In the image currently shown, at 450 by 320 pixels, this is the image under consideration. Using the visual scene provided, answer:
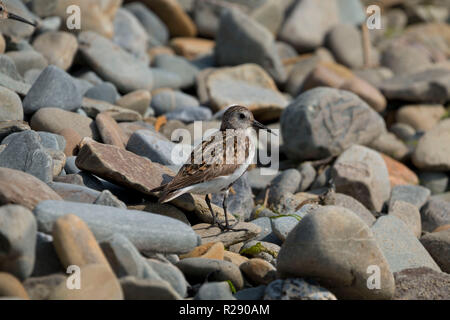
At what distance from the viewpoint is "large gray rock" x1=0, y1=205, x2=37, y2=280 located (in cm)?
467

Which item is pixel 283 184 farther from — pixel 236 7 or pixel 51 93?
pixel 236 7

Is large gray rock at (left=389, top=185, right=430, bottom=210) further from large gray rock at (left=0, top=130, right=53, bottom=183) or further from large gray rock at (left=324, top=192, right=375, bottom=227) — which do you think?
large gray rock at (left=0, top=130, right=53, bottom=183)

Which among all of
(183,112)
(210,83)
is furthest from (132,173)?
(210,83)

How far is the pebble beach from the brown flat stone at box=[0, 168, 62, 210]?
18 millimetres

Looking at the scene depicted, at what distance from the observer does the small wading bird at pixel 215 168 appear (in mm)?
6398

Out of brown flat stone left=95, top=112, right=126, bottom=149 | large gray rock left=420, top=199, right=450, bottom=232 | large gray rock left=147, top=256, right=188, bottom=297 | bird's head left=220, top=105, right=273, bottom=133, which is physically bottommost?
large gray rock left=420, top=199, right=450, bottom=232

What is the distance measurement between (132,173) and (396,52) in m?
11.9

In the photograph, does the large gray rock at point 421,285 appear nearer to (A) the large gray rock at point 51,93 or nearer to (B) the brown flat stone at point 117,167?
(B) the brown flat stone at point 117,167

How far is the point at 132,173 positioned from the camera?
661 cm

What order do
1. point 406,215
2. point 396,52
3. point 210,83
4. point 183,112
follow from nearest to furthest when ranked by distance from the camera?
point 406,215
point 183,112
point 210,83
point 396,52

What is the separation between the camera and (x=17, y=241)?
4688 millimetres

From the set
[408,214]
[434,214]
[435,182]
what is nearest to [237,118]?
[408,214]

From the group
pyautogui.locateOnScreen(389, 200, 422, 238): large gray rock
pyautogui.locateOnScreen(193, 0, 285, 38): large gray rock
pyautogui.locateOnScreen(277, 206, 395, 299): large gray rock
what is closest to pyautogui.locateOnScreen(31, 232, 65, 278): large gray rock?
pyautogui.locateOnScreen(277, 206, 395, 299): large gray rock
